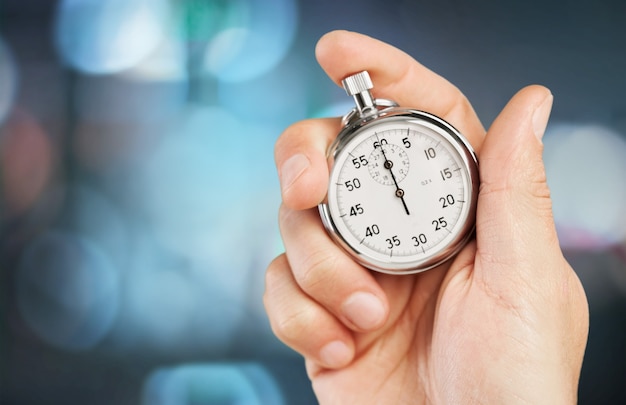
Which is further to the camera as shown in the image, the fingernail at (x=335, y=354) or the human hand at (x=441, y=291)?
the fingernail at (x=335, y=354)

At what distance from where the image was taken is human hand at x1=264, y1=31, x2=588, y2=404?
1.51 metres

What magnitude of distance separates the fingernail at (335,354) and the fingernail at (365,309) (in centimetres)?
12

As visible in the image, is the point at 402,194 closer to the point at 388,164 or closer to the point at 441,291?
the point at 388,164

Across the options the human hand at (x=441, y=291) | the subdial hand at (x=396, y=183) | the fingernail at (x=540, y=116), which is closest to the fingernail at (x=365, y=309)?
the human hand at (x=441, y=291)

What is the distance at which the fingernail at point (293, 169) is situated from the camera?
1.53 metres

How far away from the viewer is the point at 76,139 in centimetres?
539

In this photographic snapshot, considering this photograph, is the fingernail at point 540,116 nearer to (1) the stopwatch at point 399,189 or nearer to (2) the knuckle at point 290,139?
(1) the stopwatch at point 399,189

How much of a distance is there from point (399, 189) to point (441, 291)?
28cm

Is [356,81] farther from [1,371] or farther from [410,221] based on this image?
[1,371]

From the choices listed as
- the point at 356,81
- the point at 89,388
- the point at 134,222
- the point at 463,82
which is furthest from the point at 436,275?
the point at 89,388

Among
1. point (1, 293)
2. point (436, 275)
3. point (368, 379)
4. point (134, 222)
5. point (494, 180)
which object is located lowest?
point (1, 293)

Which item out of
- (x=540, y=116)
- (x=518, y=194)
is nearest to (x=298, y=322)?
(x=518, y=194)

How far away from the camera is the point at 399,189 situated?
1.59 meters

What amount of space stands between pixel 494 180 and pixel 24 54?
198 inches
